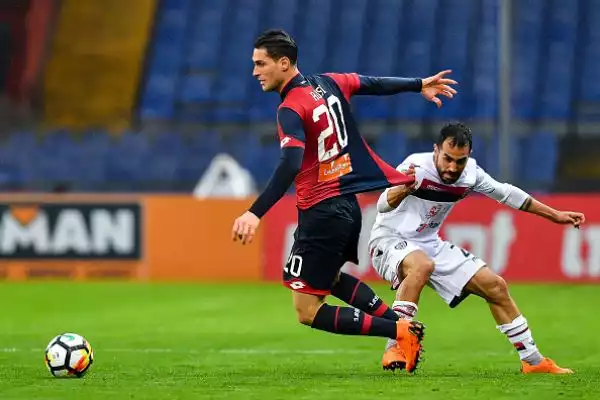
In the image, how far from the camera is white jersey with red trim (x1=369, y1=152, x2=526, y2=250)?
866 centimetres

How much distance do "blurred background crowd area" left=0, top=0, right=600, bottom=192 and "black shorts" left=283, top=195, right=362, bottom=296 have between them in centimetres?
1351

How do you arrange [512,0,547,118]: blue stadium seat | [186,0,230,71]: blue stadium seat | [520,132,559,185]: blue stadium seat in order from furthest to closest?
[186,0,230,71]: blue stadium seat, [512,0,547,118]: blue stadium seat, [520,132,559,185]: blue stadium seat

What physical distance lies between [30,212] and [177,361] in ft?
32.8

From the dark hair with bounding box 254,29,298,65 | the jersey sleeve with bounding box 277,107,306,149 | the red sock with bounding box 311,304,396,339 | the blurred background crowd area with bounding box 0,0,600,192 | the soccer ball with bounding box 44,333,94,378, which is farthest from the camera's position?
the blurred background crowd area with bounding box 0,0,600,192

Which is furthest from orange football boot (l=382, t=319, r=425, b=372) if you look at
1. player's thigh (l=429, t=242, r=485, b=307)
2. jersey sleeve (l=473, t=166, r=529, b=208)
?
jersey sleeve (l=473, t=166, r=529, b=208)

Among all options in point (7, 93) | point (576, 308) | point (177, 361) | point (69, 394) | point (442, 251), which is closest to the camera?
point (69, 394)

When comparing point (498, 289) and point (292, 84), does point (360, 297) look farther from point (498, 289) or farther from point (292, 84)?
point (292, 84)

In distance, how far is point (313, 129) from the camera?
7.92 metres

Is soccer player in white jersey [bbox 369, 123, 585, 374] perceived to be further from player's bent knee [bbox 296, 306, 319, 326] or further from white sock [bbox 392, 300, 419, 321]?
player's bent knee [bbox 296, 306, 319, 326]

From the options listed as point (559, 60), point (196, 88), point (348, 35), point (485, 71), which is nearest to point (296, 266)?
point (485, 71)

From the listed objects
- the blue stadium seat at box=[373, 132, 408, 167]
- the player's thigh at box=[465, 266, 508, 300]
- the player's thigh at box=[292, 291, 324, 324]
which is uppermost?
the blue stadium seat at box=[373, 132, 408, 167]

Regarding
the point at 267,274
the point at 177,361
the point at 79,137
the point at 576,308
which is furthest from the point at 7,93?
the point at 177,361

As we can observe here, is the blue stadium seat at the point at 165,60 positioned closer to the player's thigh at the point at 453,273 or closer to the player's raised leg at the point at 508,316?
the player's thigh at the point at 453,273

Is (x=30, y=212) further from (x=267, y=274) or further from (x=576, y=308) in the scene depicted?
(x=576, y=308)
